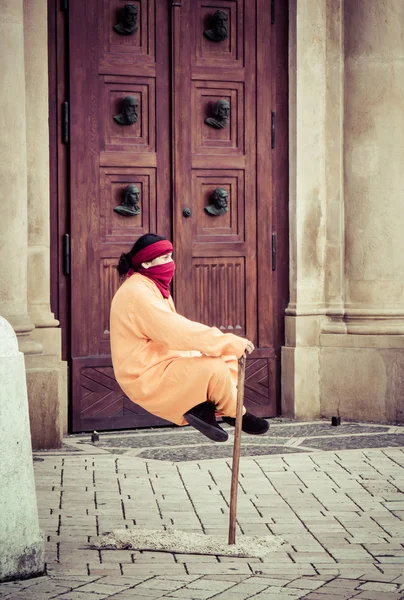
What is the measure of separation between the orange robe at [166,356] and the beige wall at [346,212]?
4268mm

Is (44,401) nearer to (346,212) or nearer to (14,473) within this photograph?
(346,212)

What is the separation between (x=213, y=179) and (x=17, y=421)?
5.55 metres

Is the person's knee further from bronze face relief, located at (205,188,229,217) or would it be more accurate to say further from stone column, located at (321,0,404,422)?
stone column, located at (321,0,404,422)

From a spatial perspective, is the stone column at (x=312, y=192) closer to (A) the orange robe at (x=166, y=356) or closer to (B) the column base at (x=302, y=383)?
(B) the column base at (x=302, y=383)

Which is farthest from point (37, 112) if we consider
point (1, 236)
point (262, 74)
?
point (262, 74)

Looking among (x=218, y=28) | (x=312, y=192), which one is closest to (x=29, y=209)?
(x=218, y=28)

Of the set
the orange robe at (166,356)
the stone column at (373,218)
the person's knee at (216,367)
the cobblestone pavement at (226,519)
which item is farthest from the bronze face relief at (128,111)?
the person's knee at (216,367)

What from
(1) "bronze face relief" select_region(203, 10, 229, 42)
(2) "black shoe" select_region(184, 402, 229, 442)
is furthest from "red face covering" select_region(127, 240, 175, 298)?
(1) "bronze face relief" select_region(203, 10, 229, 42)

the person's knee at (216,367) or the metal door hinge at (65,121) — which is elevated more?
the metal door hinge at (65,121)

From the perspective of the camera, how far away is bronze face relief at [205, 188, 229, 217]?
1049 centimetres

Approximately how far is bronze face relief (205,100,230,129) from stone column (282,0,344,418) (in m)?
0.62

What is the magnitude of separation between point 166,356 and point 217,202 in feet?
14.1

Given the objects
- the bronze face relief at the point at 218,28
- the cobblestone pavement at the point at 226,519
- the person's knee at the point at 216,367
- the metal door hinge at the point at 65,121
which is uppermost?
the bronze face relief at the point at 218,28

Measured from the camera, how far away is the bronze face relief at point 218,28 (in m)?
10.4
